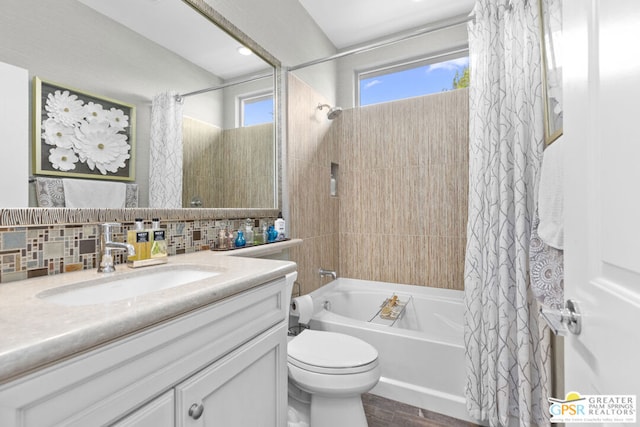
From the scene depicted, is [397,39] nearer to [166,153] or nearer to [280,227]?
[280,227]

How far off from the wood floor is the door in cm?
118

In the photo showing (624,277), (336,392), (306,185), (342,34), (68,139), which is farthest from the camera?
(342,34)

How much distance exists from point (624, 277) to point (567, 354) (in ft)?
1.14

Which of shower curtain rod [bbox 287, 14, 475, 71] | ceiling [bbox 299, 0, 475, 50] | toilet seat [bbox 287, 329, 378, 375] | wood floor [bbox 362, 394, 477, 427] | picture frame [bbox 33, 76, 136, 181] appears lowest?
wood floor [bbox 362, 394, 477, 427]

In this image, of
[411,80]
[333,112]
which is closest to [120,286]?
[333,112]

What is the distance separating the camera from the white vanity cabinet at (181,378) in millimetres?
461

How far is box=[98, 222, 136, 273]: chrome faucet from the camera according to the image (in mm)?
943

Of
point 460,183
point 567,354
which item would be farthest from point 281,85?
point 567,354

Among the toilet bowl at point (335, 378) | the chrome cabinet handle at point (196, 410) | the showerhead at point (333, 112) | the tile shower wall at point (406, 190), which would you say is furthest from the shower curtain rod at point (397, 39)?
the chrome cabinet handle at point (196, 410)

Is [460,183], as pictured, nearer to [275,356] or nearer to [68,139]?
[275,356]

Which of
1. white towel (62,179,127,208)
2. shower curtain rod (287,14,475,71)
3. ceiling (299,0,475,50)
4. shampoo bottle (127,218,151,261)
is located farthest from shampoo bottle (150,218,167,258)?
ceiling (299,0,475,50)

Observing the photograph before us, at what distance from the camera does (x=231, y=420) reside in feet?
2.65

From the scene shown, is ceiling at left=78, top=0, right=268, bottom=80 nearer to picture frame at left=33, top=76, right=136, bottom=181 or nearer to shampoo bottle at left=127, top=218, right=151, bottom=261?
picture frame at left=33, top=76, right=136, bottom=181

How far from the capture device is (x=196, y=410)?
27.5 inches
